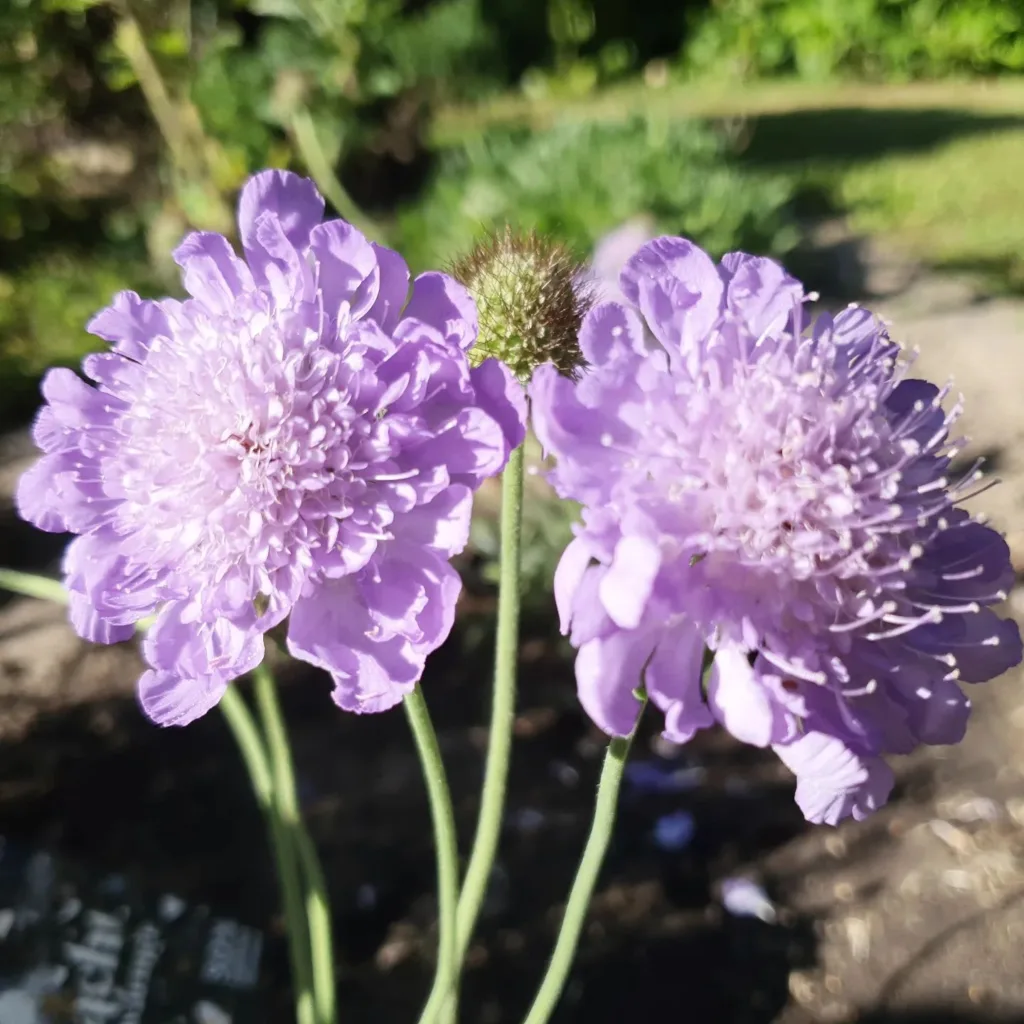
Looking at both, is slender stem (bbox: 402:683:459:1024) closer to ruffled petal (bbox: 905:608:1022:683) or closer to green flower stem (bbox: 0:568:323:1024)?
green flower stem (bbox: 0:568:323:1024)

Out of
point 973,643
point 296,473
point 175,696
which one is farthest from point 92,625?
point 973,643

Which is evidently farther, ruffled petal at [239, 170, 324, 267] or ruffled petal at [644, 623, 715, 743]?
ruffled petal at [239, 170, 324, 267]

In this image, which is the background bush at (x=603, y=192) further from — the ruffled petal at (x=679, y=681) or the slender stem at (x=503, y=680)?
the ruffled petal at (x=679, y=681)

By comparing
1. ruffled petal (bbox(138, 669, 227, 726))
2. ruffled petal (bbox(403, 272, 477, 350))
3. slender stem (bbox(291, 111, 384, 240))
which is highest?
ruffled petal (bbox(403, 272, 477, 350))

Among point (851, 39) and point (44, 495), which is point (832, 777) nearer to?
point (44, 495)

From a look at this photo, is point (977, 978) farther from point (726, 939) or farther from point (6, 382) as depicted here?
point (6, 382)

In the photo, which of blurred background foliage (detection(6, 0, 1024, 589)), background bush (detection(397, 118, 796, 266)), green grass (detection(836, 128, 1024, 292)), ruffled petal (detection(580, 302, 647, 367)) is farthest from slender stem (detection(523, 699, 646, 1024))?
green grass (detection(836, 128, 1024, 292))
